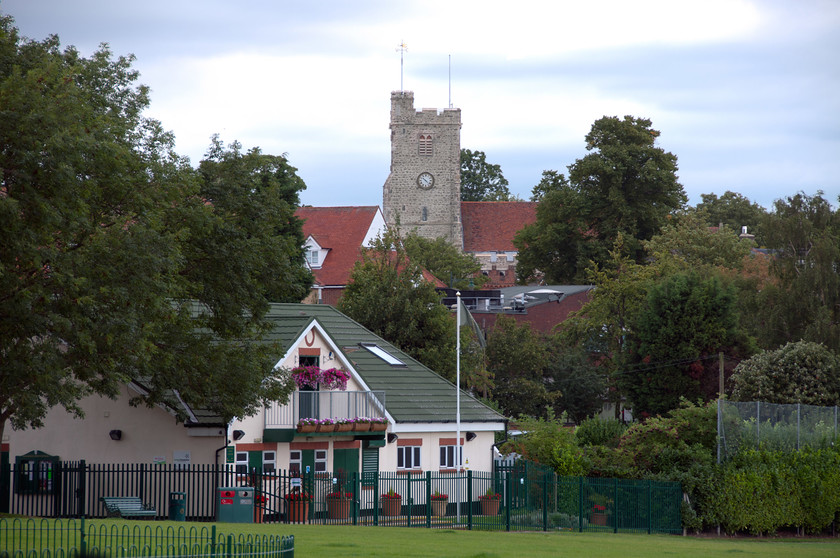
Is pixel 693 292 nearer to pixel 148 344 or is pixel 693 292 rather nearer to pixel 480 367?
pixel 480 367

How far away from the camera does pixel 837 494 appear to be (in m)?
35.7

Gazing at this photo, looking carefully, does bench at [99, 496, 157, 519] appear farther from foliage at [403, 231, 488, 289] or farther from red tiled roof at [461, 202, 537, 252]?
red tiled roof at [461, 202, 537, 252]

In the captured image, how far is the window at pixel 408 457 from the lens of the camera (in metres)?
37.6

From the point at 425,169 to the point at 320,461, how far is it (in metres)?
94.5

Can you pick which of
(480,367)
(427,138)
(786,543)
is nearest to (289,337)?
(786,543)

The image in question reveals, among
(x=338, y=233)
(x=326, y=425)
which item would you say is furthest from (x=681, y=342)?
(x=338, y=233)

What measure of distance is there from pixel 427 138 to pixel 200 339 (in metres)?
102

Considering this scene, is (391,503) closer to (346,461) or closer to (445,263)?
(346,461)

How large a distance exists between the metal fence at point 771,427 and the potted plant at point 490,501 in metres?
7.61

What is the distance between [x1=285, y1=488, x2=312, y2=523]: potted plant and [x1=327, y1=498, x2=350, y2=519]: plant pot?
884 mm

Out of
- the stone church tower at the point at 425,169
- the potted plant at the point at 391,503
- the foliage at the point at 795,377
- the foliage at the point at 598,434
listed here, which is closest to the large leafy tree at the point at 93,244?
the potted plant at the point at 391,503

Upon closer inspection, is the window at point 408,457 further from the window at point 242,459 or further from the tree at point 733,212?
the tree at point 733,212

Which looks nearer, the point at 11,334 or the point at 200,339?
the point at 11,334

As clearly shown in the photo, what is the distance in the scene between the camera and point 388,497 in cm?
3095
